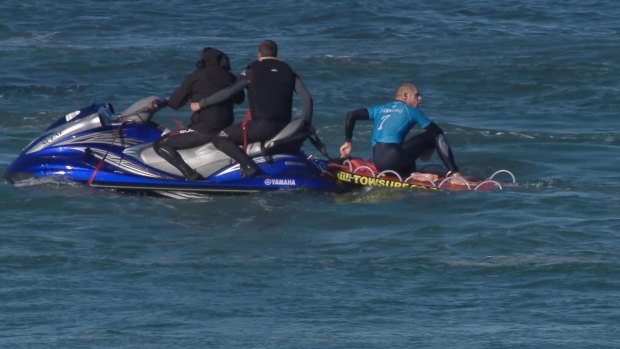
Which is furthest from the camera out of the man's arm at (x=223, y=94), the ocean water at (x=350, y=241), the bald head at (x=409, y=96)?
the bald head at (x=409, y=96)

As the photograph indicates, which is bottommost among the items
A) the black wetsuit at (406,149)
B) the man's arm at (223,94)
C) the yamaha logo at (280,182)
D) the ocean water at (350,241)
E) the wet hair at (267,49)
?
the ocean water at (350,241)

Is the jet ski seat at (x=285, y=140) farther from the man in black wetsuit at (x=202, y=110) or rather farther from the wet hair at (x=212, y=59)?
the wet hair at (x=212, y=59)

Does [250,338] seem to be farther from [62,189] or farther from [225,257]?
[62,189]

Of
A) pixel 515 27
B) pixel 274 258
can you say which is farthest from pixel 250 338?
pixel 515 27

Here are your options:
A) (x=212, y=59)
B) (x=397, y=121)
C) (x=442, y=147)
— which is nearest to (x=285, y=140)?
(x=212, y=59)

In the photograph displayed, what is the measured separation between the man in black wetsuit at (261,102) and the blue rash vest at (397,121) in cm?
81

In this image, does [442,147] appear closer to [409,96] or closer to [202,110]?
[409,96]

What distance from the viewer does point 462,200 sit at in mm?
13539

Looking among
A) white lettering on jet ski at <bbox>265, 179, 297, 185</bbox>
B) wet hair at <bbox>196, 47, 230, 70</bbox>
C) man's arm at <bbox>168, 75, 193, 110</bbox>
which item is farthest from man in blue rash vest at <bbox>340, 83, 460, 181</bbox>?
man's arm at <bbox>168, 75, 193, 110</bbox>

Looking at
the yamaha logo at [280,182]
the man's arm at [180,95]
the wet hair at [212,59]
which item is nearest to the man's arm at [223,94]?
the man's arm at [180,95]

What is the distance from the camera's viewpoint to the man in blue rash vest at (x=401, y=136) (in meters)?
13.8

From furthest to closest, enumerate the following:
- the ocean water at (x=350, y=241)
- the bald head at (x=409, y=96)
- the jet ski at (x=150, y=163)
Result: 1. the bald head at (x=409, y=96)
2. the jet ski at (x=150, y=163)
3. the ocean water at (x=350, y=241)

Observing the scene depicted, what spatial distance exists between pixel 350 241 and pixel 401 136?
2023 millimetres

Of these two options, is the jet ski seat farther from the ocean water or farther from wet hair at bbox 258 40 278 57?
wet hair at bbox 258 40 278 57
